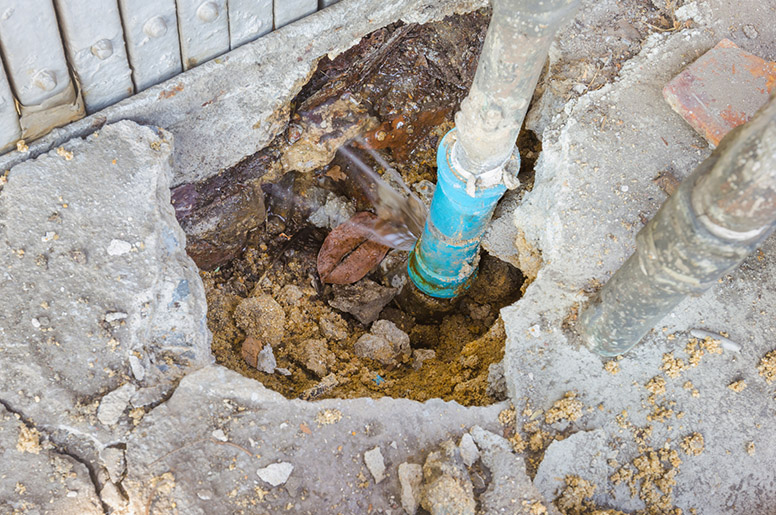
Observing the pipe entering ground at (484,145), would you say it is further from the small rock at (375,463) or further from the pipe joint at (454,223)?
the small rock at (375,463)

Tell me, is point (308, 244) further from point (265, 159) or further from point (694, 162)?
point (694, 162)

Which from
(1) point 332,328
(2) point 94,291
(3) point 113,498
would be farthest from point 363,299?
(3) point 113,498

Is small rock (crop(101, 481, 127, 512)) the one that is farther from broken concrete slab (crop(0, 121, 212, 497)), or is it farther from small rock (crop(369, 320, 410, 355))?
small rock (crop(369, 320, 410, 355))

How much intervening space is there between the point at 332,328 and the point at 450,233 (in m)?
0.83

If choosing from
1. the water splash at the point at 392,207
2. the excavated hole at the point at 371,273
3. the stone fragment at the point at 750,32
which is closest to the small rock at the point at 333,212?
the excavated hole at the point at 371,273

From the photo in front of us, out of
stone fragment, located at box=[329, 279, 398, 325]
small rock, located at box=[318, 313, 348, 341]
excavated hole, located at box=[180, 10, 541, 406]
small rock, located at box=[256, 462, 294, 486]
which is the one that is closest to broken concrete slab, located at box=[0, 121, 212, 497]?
small rock, located at box=[256, 462, 294, 486]

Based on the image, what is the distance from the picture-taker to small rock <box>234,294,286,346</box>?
288 cm

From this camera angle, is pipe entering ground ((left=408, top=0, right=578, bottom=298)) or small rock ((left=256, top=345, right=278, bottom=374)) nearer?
pipe entering ground ((left=408, top=0, right=578, bottom=298))

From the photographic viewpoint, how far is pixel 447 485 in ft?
6.11

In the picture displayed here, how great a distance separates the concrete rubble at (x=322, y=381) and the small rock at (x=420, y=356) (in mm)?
727

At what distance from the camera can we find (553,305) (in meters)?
2.35

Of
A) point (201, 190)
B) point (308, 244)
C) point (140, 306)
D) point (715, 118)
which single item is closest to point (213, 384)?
point (140, 306)

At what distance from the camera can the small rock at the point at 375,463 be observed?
1973mm

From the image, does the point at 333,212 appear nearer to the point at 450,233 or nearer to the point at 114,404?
the point at 450,233
